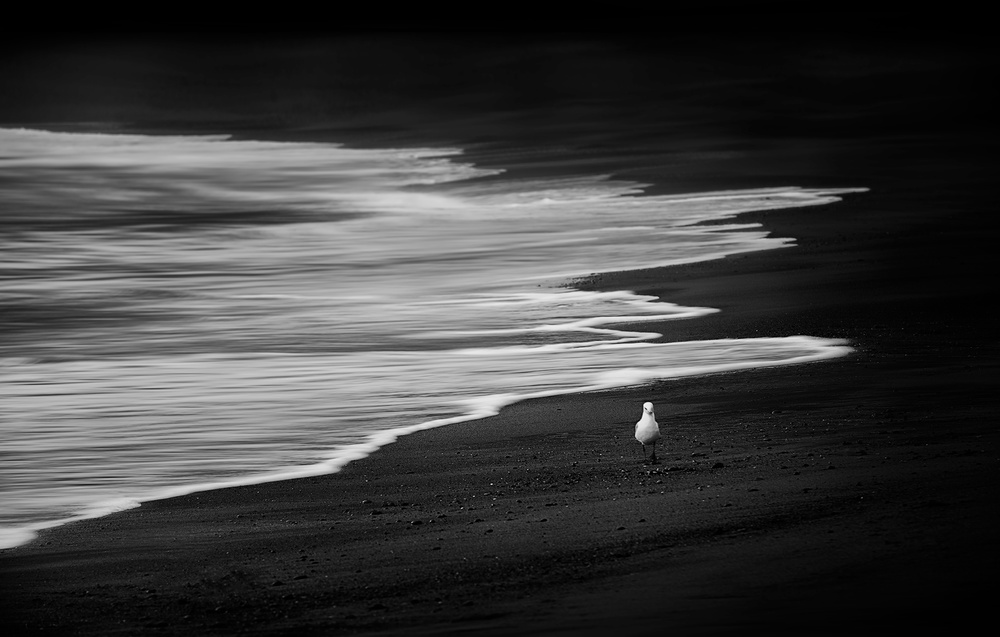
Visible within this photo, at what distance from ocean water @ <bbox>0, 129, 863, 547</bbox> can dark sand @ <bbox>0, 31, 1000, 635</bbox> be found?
55 centimetres

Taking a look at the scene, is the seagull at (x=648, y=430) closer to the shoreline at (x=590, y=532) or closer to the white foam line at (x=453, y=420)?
the shoreline at (x=590, y=532)

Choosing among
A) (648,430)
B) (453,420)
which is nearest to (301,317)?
(453,420)

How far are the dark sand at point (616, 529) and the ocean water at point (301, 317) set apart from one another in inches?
21.6

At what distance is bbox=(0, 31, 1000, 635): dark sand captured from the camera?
5797 millimetres

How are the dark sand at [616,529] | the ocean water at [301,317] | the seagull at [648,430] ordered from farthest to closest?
the ocean water at [301,317] < the seagull at [648,430] < the dark sand at [616,529]

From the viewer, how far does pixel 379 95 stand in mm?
41562

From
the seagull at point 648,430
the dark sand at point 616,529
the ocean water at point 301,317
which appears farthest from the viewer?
the ocean water at point 301,317

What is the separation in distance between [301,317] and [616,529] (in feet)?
24.6

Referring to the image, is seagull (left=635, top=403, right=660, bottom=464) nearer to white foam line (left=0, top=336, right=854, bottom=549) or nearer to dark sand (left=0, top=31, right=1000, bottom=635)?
dark sand (left=0, top=31, right=1000, bottom=635)

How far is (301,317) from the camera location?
547 inches

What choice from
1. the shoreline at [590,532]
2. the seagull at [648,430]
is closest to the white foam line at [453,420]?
the shoreline at [590,532]

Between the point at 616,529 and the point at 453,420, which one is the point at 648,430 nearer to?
the point at 616,529

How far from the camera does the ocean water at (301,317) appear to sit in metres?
9.11

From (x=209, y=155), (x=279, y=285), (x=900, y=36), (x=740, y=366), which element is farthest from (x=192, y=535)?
(x=900, y=36)
